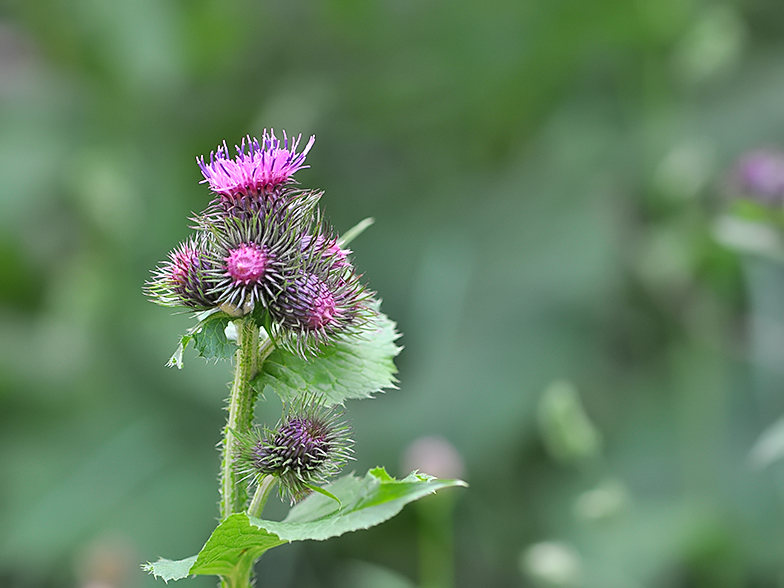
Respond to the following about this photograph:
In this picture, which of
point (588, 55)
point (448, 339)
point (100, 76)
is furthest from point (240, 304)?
point (100, 76)

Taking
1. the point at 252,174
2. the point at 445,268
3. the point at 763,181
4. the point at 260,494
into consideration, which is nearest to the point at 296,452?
the point at 260,494

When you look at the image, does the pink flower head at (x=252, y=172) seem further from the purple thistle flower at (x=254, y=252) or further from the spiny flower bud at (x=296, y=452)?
the spiny flower bud at (x=296, y=452)

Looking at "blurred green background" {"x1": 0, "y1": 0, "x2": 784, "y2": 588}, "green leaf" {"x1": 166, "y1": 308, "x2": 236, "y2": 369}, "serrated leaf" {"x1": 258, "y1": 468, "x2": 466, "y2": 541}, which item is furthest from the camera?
"blurred green background" {"x1": 0, "y1": 0, "x2": 784, "y2": 588}

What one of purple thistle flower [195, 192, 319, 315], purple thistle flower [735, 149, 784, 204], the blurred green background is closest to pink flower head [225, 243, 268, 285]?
purple thistle flower [195, 192, 319, 315]

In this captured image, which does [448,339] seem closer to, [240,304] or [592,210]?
[592,210]

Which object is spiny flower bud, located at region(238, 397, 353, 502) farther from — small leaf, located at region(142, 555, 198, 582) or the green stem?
small leaf, located at region(142, 555, 198, 582)

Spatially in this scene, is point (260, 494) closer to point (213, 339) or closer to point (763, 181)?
point (213, 339)
